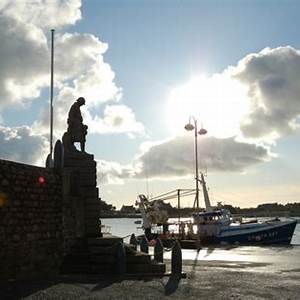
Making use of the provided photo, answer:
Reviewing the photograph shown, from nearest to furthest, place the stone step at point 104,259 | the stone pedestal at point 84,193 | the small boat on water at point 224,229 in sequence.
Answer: the stone step at point 104,259 < the stone pedestal at point 84,193 < the small boat on water at point 224,229

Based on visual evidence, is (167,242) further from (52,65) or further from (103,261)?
(103,261)

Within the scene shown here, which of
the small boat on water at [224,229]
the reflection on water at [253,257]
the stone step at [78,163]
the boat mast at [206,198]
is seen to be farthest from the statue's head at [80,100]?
the boat mast at [206,198]

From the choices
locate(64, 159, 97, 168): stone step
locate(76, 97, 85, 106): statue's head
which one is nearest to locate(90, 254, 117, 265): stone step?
locate(64, 159, 97, 168): stone step

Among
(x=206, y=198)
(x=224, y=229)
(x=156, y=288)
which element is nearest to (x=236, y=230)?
(x=224, y=229)

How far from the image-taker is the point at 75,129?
2047cm

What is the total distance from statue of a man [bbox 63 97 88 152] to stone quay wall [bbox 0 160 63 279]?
277cm

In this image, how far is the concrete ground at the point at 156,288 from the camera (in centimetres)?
1320

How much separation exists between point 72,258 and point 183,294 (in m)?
5.31

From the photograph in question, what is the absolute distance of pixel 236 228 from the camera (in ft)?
159

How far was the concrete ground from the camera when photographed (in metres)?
Answer: 13.2

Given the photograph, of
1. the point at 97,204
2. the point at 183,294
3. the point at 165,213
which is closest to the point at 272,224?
the point at 165,213

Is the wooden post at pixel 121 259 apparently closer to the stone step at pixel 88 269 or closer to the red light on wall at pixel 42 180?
the stone step at pixel 88 269

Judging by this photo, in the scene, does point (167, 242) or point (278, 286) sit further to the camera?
point (167, 242)

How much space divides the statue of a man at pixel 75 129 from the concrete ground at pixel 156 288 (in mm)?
5359
